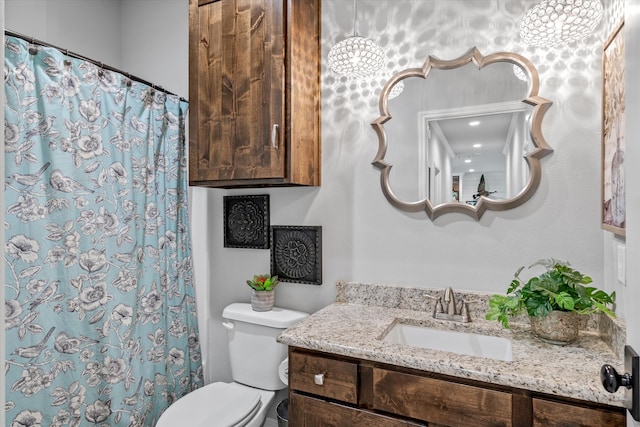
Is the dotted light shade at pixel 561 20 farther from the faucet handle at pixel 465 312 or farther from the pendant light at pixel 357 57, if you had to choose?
the faucet handle at pixel 465 312

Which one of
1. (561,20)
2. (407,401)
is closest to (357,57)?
(561,20)

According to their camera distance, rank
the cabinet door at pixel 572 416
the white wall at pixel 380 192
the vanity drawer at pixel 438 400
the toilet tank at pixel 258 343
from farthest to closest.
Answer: the toilet tank at pixel 258 343 < the white wall at pixel 380 192 < the vanity drawer at pixel 438 400 < the cabinet door at pixel 572 416

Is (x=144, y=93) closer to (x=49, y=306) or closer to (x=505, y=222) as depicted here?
(x=49, y=306)

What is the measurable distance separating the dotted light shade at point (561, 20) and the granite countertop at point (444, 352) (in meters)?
1.01

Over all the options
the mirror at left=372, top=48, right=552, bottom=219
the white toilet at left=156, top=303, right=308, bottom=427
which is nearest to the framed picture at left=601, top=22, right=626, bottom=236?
the mirror at left=372, top=48, right=552, bottom=219

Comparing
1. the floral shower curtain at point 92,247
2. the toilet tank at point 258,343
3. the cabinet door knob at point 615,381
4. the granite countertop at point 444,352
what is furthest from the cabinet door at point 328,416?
the floral shower curtain at point 92,247

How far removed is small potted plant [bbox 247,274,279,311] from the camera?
6.21ft

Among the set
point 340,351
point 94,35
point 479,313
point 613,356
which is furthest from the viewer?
point 94,35

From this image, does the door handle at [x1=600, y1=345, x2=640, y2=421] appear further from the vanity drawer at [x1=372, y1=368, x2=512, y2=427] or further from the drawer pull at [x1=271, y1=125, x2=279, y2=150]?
the drawer pull at [x1=271, y1=125, x2=279, y2=150]

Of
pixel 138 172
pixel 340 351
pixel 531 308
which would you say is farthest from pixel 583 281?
pixel 138 172

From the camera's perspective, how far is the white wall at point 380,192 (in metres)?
1.44

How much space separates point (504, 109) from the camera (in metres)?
1.55

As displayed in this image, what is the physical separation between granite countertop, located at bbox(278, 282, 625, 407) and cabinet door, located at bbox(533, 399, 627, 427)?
42mm

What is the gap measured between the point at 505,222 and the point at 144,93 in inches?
74.6
